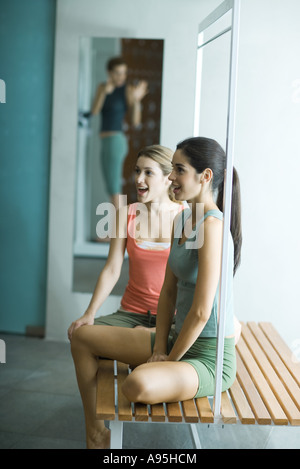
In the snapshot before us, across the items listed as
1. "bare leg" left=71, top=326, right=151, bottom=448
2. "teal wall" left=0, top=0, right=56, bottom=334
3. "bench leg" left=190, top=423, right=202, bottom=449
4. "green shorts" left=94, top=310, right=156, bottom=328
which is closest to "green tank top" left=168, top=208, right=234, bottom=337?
"bare leg" left=71, top=326, right=151, bottom=448

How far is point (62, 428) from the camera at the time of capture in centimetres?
228

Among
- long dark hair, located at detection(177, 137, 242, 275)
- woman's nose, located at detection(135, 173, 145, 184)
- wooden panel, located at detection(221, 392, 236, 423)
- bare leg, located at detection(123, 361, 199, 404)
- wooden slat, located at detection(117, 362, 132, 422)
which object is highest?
long dark hair, located at detection(177, 137, 242, 275)

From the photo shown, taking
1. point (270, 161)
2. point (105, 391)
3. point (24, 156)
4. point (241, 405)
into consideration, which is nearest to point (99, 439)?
point (105, 391)

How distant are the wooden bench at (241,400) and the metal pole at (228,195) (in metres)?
0.06

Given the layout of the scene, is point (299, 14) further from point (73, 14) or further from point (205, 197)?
point (205, 197)

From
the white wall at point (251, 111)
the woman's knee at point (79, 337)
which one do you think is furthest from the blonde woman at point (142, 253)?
the white wall at point (251, 111)

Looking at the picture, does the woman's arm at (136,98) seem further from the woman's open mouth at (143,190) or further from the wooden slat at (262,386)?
the wooden slat at (262,386)

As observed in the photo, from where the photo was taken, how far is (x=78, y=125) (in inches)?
125

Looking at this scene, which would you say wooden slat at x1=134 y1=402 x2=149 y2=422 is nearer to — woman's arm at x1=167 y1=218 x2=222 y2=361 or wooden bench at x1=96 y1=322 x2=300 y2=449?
wooden bench at x1=96 y1=322 x2=300 y2=449

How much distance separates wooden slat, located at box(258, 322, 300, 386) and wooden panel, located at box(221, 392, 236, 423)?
0.93 ft

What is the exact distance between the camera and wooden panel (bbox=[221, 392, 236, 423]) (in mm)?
1524

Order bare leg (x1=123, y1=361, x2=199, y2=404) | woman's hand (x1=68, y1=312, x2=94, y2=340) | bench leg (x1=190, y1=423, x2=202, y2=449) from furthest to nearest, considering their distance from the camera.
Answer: bench leg (x1=190, y1=423, x2=202, y2=449) < woman's hand (x1=68, y1=312, x2=94, y2=340) < bare leg (x1=123, y1=361, x2=199, y2=404)

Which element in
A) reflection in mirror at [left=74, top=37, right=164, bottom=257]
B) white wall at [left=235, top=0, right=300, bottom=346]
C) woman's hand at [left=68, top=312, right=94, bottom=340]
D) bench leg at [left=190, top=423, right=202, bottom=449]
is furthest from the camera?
reflection in mirror at [left=74, top=37, right=164, bottom=257]

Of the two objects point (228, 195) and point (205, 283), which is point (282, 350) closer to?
point (205, 283)
